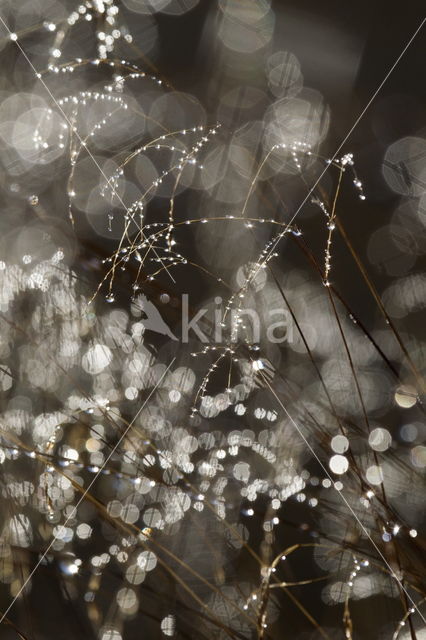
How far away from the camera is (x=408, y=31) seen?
0.71m

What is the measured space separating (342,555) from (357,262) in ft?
0.91

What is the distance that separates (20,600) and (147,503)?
152mm

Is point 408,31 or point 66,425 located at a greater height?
point 408,31

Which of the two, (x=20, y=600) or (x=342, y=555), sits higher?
(x=342, y=555)

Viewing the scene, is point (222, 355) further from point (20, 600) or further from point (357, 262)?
point (20, 600)

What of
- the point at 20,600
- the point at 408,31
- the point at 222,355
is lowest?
the point at 20,600

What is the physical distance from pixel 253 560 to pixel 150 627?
0.38ft

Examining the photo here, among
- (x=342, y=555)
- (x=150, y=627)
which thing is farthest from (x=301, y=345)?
(x=150, y=627)

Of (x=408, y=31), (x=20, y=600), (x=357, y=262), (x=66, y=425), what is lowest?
(x=20, y=600)

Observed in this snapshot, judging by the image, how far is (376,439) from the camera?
0.68 meters

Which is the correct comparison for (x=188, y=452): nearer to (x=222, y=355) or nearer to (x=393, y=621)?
(x=222, y=355)

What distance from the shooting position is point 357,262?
2.29 ft

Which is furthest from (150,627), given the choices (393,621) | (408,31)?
(408,31)

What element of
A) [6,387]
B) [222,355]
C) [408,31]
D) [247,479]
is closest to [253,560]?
[247,479]
